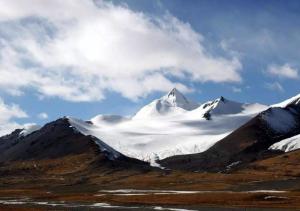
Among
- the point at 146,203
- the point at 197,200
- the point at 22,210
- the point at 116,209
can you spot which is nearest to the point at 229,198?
the point at 197,200

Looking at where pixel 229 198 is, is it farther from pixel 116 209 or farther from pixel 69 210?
pixel 69 210

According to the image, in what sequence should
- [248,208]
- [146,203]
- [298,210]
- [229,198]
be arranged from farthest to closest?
[229,198], [146,203], [248,208], [298,210]

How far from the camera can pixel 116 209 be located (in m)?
108

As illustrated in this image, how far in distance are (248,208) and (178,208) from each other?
543 inches

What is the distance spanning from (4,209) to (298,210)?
2112 inches

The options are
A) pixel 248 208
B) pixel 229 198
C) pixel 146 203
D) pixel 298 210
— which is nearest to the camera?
pixel 298 210

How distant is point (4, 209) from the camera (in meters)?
102

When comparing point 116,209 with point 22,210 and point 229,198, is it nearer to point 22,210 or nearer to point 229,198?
point 22,210

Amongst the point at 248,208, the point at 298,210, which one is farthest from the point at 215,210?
the point at 298,210

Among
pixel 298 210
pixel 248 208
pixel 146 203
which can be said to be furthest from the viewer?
pixel 146 203

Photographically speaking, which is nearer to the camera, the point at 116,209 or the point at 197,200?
the point at 116,209

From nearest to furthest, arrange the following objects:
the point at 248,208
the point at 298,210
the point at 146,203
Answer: the point at 298,210, the point at 248,208, the point at 146,203

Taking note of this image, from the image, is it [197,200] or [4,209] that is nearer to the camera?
[4,209]

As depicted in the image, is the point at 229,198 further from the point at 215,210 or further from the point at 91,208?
the point at 91,208
